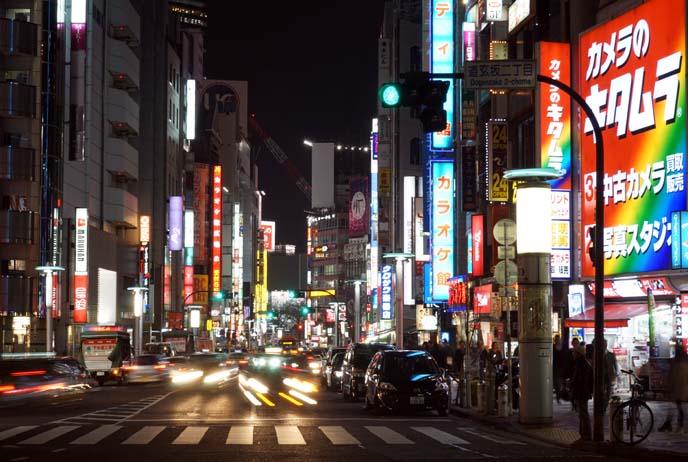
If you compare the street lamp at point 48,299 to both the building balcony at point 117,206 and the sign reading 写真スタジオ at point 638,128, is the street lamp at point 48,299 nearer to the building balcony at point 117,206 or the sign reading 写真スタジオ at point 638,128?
the building balcony at point 117,206

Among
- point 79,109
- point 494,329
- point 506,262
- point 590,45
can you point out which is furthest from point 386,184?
point 506,262

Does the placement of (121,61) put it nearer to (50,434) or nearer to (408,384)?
(408,384)

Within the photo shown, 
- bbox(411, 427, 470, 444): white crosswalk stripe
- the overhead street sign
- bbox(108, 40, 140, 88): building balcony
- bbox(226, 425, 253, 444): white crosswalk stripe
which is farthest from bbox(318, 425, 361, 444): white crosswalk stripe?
bbox(108, 40, 140, 88): building balcony

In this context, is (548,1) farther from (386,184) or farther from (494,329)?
(386,184)

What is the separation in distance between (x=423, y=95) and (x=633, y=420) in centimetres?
718

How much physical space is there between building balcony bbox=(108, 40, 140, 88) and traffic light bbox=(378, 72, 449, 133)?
6681 cm

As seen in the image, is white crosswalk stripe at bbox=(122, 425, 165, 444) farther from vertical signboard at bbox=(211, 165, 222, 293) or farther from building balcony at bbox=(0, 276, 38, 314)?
vertical signboard at bbox=(211, 165, 222, 293)

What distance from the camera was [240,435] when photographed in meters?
20.9

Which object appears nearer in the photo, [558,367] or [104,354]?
[558,367]

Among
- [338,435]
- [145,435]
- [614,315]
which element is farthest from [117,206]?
[338,435]

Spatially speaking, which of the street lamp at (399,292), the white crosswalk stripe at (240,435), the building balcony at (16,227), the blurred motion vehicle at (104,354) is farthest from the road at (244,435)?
the building balcony at (16,227)

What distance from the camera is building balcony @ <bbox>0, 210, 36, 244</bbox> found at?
59375mm

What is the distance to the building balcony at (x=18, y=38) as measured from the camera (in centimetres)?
5978

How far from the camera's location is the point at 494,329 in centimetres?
4894
